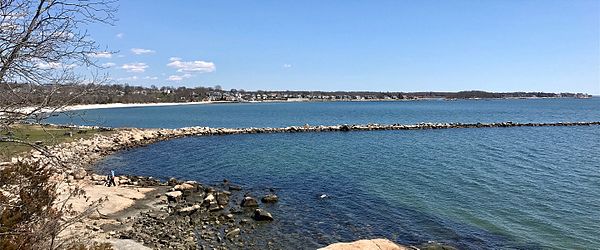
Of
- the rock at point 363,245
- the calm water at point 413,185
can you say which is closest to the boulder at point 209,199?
the calm water at point 413,185

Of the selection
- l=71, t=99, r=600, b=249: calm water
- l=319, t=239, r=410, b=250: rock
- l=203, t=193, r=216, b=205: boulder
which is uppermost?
l=319, t=239, r=410, b=250: rock

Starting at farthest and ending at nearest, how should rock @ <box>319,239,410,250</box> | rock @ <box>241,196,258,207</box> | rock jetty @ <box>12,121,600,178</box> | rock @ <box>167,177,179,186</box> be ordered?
rock jetty @ <box>12,121,600,178</box> < rock @ <box>167,177,179,186</box> < rock @ <box>241,196,258,207</box> < rock @ <box>319,239,410,250</box>

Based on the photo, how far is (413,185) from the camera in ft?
80.8

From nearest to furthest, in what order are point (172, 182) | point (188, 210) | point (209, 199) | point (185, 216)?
1. point (185, 216)
2. point (188, 210)
3. point (209, 199)
4. point (172, 182)

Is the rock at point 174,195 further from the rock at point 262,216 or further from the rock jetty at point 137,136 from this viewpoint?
the rock at point 262,216

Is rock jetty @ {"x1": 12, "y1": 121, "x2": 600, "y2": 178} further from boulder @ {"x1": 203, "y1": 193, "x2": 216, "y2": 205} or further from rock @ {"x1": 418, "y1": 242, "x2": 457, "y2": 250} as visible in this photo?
rock @ {"x1": 418, "y1": 242, "x2": 457, "y2": 250}

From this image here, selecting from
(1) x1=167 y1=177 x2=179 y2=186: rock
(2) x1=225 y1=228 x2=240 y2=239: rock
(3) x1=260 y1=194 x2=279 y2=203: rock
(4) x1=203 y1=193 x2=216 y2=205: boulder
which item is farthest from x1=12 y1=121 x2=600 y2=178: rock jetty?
(3) x1=260 y1=194 x2=279 y2=203: rock

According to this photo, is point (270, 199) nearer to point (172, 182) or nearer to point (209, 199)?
point (209, 199)

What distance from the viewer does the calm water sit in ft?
54.2

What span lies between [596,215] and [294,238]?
14.1 m

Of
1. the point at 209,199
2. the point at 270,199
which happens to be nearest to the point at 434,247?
the point at 270,199

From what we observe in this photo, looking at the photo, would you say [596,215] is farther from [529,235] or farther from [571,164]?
[571,164]

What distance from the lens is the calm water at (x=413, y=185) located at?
16.5 meters

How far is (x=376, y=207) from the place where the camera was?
19938 mm
